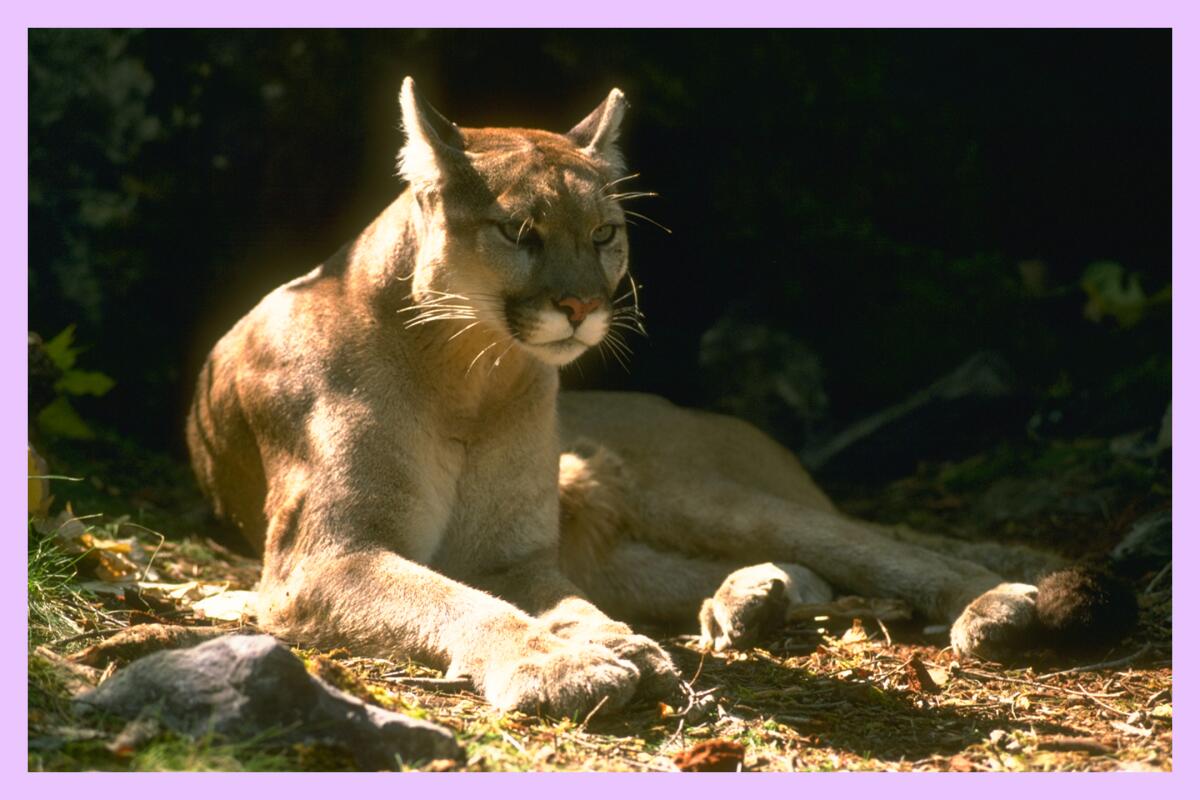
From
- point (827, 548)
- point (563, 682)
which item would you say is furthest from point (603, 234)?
point (827, 548)

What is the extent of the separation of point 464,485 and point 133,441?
9.98ft

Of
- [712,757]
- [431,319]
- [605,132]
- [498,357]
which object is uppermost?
[605,132]

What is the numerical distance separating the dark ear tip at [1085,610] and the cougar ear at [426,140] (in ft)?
8.59

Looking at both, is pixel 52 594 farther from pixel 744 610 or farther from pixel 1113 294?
pixel 1113 294

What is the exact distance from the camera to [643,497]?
239 inches

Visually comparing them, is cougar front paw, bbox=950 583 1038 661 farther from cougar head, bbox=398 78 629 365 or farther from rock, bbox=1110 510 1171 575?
cougar head, bbox=398 78 629 365

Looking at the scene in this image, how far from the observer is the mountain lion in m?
4.41

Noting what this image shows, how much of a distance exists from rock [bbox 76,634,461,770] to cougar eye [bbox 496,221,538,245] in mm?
1715

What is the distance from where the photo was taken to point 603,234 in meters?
4.73

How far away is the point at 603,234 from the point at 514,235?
0.36 metres

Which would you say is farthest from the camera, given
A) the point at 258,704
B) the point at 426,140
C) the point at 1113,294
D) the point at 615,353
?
the point at 1113,294

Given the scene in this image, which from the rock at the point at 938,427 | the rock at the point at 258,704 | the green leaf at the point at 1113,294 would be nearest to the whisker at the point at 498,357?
the rock at the point at 258,704

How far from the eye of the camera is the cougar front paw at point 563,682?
12.6 feet

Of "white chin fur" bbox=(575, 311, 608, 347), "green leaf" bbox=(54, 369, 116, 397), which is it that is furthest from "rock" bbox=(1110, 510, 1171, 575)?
"green leaf" bbox=(54, 369, 116, 397)
